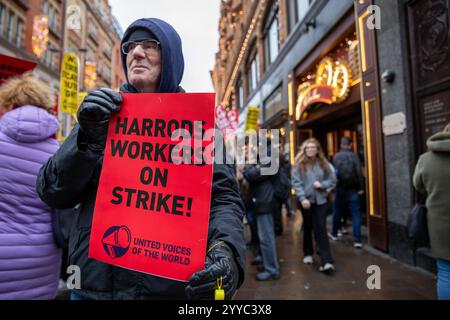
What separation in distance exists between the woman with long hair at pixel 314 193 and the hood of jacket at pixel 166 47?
11.5ft

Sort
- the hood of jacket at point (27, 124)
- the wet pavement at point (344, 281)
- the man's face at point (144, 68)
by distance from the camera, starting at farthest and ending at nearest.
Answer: the wet pavement at point (344, 281) → the hood of jacket at point (27, 124) → the man's face at point (144, 68)

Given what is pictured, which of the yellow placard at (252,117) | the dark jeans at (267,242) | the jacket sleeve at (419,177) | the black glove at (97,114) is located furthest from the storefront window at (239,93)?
the black glove at (97,114)

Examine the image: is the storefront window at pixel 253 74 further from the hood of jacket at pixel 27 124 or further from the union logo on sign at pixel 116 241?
the union logo on sign at pixel 116 241

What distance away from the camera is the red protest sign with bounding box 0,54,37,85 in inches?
114

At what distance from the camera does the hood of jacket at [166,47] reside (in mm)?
1367

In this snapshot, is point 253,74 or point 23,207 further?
point 253,74

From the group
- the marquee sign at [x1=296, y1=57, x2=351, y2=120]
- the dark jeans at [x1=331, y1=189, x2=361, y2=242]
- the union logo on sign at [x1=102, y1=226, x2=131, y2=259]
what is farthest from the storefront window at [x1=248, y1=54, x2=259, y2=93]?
the union logo on sign at [x1=102, y1=226, x2=131, y2=259]

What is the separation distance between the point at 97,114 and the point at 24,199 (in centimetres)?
100

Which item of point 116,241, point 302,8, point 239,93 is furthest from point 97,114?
point 239,93

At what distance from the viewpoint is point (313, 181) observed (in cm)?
454

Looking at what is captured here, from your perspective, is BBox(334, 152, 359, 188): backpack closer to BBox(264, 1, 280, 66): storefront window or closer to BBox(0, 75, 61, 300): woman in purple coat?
BBox(0, 75, 61, 300): woman in purple coat

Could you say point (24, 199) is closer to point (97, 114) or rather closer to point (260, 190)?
point (97, 114)

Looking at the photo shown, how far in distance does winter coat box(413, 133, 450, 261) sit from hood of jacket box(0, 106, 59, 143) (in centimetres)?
290
